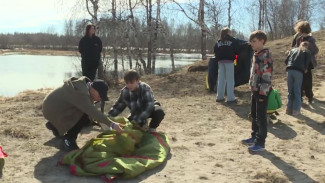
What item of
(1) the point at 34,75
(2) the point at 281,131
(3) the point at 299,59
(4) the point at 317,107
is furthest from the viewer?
(1) the point at 34,75

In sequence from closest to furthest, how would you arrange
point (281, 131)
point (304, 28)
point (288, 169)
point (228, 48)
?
point (288, 169) < point (281, 131) < point (304, 28) < point (228, 48)

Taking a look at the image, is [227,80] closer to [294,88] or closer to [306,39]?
[294,88]

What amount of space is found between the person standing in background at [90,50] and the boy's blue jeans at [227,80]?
109 inches

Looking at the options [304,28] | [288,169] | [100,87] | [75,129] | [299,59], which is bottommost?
[288,169]

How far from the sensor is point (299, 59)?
6172 millimetres

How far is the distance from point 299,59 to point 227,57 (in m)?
1.43

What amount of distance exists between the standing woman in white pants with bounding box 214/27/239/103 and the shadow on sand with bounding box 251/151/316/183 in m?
2.88

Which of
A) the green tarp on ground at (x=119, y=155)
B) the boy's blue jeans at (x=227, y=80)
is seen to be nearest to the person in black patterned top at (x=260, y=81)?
the green tarp on ground at (x=119, y=155)

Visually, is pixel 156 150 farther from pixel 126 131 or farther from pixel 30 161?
pixel 30 161

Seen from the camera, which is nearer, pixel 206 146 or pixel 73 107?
pixel 73 107

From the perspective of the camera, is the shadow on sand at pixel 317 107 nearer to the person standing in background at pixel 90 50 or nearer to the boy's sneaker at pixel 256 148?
the boy's sneaker at pixel 256 148

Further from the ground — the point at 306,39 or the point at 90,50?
the point at 306,39

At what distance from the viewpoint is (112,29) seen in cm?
1803

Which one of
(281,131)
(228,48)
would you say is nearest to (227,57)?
(228,48)
